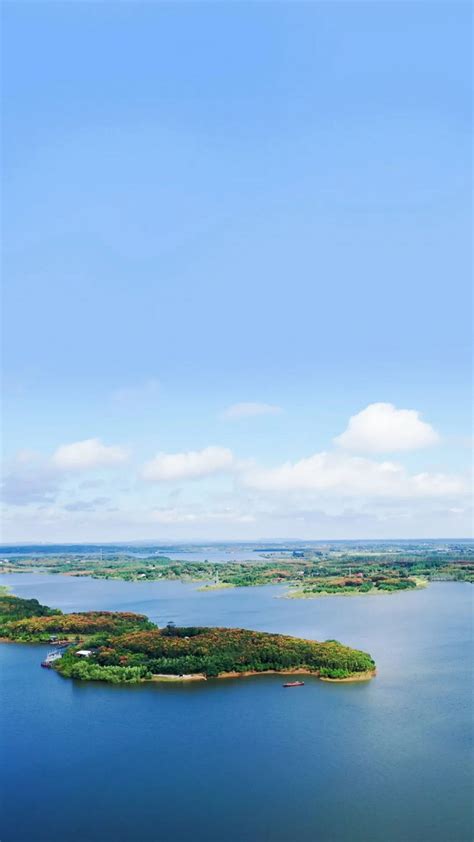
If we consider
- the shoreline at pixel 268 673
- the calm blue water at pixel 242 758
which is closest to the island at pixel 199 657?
the shoreline at pixel 268 673

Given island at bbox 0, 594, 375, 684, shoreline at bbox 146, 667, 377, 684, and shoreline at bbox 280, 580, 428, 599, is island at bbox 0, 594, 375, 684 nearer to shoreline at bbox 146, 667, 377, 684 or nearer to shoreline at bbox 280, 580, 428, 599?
shoreline at bbox 146, 667, 377, 684

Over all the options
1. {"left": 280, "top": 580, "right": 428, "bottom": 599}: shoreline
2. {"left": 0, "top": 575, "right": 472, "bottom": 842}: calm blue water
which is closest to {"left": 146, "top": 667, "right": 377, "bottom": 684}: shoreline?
{"left": 0, "top": 575, "right": 472, "bottom": 842}: calm blue water

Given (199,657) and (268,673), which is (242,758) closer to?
(268,673)

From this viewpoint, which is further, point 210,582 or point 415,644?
point 210,582

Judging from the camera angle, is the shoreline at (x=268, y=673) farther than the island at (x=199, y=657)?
No

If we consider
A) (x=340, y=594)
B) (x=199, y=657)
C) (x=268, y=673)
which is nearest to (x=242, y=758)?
(x=268, y=673)

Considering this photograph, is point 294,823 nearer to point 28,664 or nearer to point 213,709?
point 213,709

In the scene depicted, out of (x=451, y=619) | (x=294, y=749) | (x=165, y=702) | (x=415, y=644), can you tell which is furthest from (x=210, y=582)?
(x=294, y=749)

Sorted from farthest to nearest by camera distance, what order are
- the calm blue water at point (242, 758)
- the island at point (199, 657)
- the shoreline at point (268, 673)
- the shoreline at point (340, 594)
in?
the shoreline at point (340, 594), the island at point (199, 657), the shoreline at point (268, 673), the calm blue water at point (242, 758)

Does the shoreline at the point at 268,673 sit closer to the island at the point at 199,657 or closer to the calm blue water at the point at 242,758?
the island at the point at 199,657
